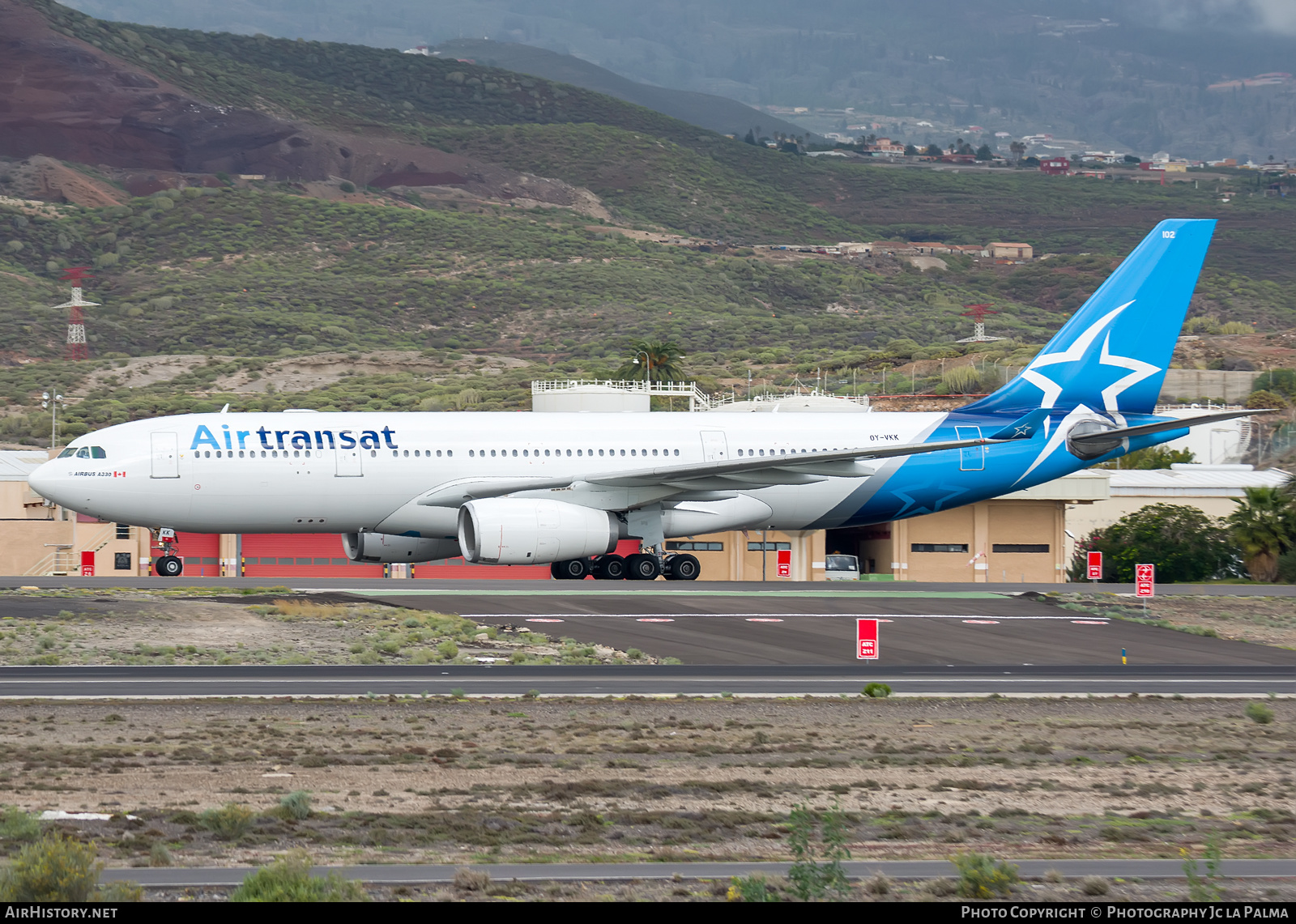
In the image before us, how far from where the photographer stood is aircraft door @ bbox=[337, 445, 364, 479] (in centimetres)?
3547

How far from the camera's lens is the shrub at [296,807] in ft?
42.2

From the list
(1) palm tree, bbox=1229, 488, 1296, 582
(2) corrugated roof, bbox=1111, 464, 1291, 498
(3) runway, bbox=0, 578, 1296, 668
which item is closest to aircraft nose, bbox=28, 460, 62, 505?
(3) runway, bbox=0, 578, 1296, 668

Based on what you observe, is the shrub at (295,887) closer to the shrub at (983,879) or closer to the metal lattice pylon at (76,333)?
the shrub at (983,879)

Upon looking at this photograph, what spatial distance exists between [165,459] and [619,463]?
1095 centimetres

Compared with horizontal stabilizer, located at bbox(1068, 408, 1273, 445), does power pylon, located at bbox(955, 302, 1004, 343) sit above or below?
above

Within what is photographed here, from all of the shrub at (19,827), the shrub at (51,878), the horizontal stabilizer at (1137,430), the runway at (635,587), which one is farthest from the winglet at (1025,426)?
the shrub at (51,878)

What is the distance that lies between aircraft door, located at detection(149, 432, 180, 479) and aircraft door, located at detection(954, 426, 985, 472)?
1967 cm

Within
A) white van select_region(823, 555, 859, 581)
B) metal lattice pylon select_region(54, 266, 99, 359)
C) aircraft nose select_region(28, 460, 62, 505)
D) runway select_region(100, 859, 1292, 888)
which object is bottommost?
runway select_region(100, 859, 1292, 888)

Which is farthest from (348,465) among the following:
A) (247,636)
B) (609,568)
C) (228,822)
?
(228,822)

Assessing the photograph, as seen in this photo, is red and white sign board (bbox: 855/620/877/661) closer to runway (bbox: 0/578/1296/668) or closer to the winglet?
runway (bbox: 0/578/1296/668)

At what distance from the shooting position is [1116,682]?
77.2ft

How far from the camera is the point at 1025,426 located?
40.2 meters

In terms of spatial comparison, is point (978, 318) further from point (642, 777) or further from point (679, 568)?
point (642, 777)

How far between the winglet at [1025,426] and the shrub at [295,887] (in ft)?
105
